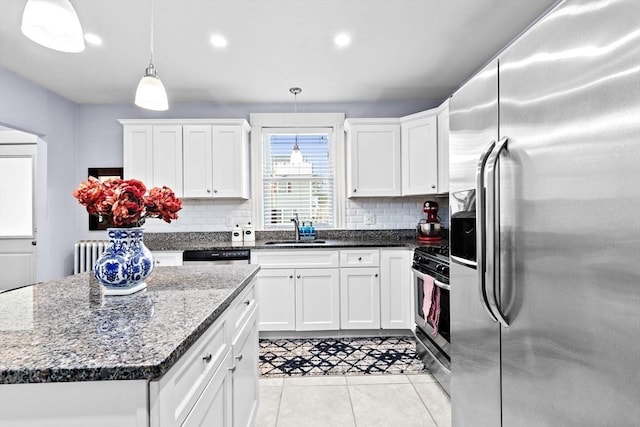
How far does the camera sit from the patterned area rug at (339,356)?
2.56 meters

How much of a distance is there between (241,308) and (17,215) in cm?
484

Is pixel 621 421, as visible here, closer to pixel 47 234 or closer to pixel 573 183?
pixel 573 183

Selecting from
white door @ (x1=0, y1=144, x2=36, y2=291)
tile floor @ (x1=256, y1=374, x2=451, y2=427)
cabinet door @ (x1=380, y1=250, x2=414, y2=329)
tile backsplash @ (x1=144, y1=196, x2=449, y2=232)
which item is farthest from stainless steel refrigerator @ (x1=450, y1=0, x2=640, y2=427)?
white door @ (x1=0, y1=144, x2=36, y2=291)

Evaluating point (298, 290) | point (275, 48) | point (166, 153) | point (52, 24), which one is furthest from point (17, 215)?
point (52, 24)

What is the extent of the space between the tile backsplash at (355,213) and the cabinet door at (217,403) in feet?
9.25

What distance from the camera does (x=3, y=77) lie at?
303 cm

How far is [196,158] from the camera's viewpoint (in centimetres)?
357

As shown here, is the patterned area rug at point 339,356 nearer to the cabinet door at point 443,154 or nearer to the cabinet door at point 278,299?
the cabinet door at point 278,299

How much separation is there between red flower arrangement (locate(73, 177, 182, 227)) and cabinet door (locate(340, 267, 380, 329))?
218 centimetres

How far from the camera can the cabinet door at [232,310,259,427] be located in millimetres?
1346

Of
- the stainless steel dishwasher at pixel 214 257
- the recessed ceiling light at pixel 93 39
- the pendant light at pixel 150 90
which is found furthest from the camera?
the stainless steel dishwasher at pixel 214 257

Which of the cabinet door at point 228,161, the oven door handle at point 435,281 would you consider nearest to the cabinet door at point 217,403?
the oven door handle at point 435,281

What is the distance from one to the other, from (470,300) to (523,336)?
1.22ft

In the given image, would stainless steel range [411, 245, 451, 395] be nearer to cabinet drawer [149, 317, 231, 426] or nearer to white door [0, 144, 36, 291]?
cabinet drawer [149, 317, 231, 426]
